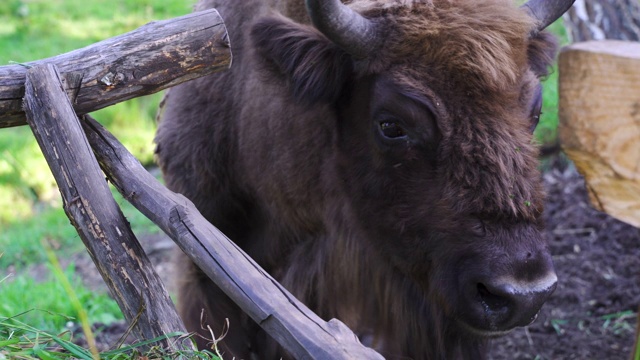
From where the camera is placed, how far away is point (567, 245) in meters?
6.31

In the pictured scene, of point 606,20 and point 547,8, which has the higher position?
point 547,8

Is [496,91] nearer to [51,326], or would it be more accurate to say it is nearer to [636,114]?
[636,114]

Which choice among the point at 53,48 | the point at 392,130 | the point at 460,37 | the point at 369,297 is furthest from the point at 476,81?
the point at 53,48

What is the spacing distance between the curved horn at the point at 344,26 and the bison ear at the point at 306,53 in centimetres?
16

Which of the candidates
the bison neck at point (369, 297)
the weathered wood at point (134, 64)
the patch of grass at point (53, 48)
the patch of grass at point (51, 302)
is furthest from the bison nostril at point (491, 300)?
the patch of grass at point (53, 48)

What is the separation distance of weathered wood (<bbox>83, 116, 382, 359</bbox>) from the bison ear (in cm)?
91

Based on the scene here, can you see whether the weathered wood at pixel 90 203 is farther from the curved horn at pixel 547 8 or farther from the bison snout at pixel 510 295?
the curved horn at pixel 547 8

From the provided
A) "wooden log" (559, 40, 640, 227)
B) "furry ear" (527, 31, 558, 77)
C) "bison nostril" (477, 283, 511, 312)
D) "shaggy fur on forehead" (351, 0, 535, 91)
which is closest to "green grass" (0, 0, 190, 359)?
"shaggy fur on forehead" (351, 0, 535, 91)

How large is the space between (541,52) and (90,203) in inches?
87.0

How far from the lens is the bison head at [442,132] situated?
317cm

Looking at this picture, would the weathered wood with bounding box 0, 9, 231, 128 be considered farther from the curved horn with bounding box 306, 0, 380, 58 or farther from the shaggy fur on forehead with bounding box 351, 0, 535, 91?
the shaggy fur on forehead with bounding box 351, 0, 535, 91

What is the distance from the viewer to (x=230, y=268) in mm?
2680

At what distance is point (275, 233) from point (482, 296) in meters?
1.52

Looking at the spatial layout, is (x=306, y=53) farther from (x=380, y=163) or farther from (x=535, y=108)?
(x=535, y=108)
